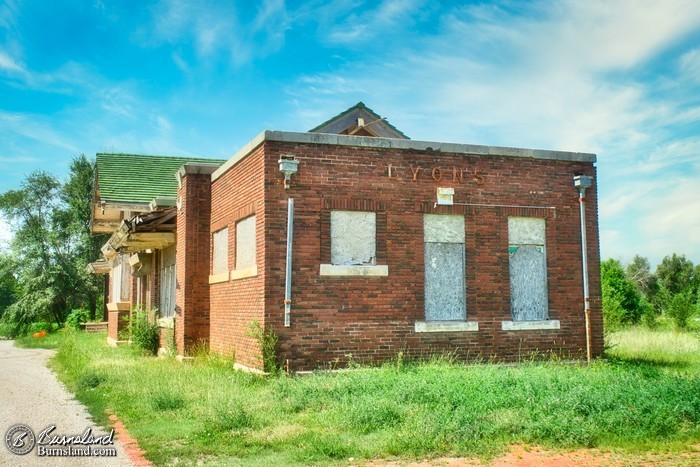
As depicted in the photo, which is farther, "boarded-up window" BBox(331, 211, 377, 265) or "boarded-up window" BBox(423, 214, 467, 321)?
"boarded-up window" BBox(423, 214, 467, 321)

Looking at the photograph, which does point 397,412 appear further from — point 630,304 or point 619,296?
point 630,304

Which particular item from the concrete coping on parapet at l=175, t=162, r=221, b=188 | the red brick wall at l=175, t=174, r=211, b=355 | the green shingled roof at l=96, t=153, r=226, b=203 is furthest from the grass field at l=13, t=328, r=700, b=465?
the green shingled roof at l=96, t=153, r=226, b=203

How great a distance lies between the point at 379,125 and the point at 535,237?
6671 millimetres

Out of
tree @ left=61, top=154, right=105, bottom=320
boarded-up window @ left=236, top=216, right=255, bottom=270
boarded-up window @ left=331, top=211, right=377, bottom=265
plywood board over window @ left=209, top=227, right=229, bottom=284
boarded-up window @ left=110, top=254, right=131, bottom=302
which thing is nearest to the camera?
boarded-up window @ left=331, top=211, right=377, bottom=265

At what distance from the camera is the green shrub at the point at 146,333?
68.3 feet

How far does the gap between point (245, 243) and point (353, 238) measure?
2624 mm

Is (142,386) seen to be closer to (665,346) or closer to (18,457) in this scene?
(18,457)

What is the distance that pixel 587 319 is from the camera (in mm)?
15578

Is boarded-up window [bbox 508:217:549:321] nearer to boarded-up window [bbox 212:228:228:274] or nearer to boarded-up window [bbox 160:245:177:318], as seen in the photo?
boarded-up window [bbox 212:228:228:274]

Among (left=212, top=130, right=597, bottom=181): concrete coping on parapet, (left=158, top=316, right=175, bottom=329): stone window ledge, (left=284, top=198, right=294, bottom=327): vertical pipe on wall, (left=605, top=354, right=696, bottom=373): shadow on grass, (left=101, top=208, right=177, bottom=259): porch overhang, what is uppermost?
(left=212, top=130, right=597, bottom=181): concrete coping on parapet

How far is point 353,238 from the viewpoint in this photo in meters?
14.2

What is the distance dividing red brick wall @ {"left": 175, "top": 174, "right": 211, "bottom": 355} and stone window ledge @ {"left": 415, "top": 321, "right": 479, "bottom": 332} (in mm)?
6080

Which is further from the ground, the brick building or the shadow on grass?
the brick building

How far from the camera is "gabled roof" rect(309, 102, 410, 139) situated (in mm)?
19953
